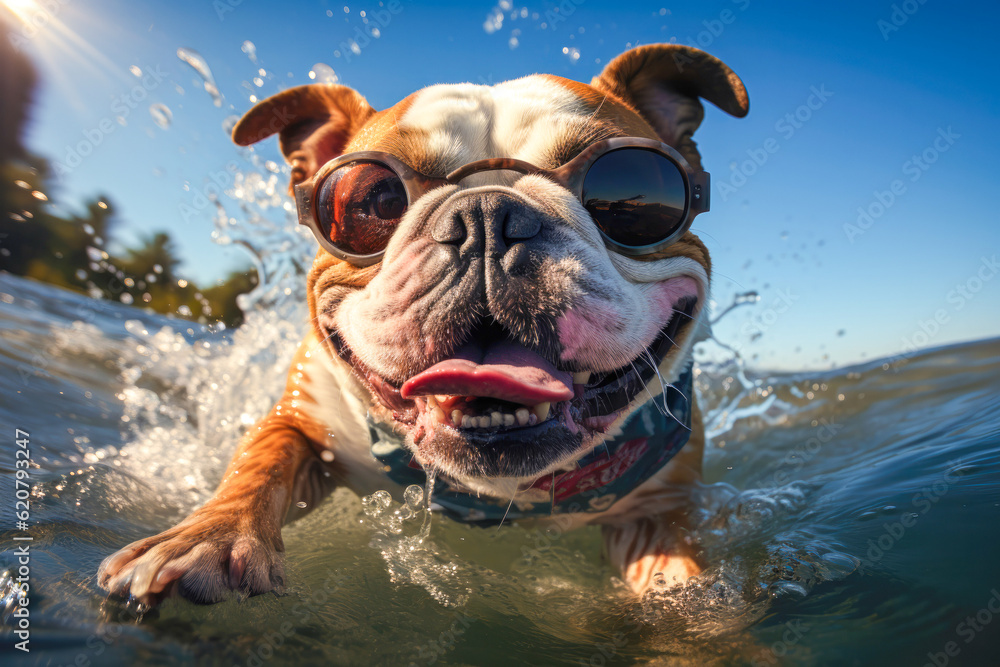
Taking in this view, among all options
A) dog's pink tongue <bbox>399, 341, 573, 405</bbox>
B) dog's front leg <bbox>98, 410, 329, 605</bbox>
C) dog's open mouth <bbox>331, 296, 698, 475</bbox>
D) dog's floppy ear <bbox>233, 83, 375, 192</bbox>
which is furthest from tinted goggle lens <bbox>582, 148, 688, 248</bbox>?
dog's front leg <bbox>98, 410, 329, 605</bbox>

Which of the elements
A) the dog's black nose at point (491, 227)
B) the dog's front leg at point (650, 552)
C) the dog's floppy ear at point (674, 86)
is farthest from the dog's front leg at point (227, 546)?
the dog's floppy ear at point (674, 86)

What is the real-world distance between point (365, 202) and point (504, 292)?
0.77 meters

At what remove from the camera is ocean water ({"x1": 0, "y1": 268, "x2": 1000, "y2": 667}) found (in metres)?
1.51

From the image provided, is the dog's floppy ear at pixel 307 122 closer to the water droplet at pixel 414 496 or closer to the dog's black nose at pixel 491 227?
the dog's black nose at pixel 491 227

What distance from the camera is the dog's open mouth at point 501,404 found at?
163 cm

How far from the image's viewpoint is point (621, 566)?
2.63m

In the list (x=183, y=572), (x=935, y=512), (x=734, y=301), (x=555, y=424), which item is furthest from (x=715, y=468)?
(x=183, y=572)

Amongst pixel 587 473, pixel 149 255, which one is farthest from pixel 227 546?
pixel 149 255

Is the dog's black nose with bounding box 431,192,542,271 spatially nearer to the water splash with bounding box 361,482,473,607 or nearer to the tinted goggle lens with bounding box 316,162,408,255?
the tinted goggle lens with bounding box 316,162,408,255

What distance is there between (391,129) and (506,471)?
4.93 feet

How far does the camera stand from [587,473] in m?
2.34

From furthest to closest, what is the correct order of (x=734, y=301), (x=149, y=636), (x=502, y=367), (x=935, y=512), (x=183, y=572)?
(x=734, y=301) < (x=935, y=512) < (x=502, y=367) < (x=183, y=572) < (x=149, y=636)

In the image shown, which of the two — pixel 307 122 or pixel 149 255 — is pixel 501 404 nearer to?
pixel 307 122

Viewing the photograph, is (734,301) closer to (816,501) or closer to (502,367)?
(816,501)
